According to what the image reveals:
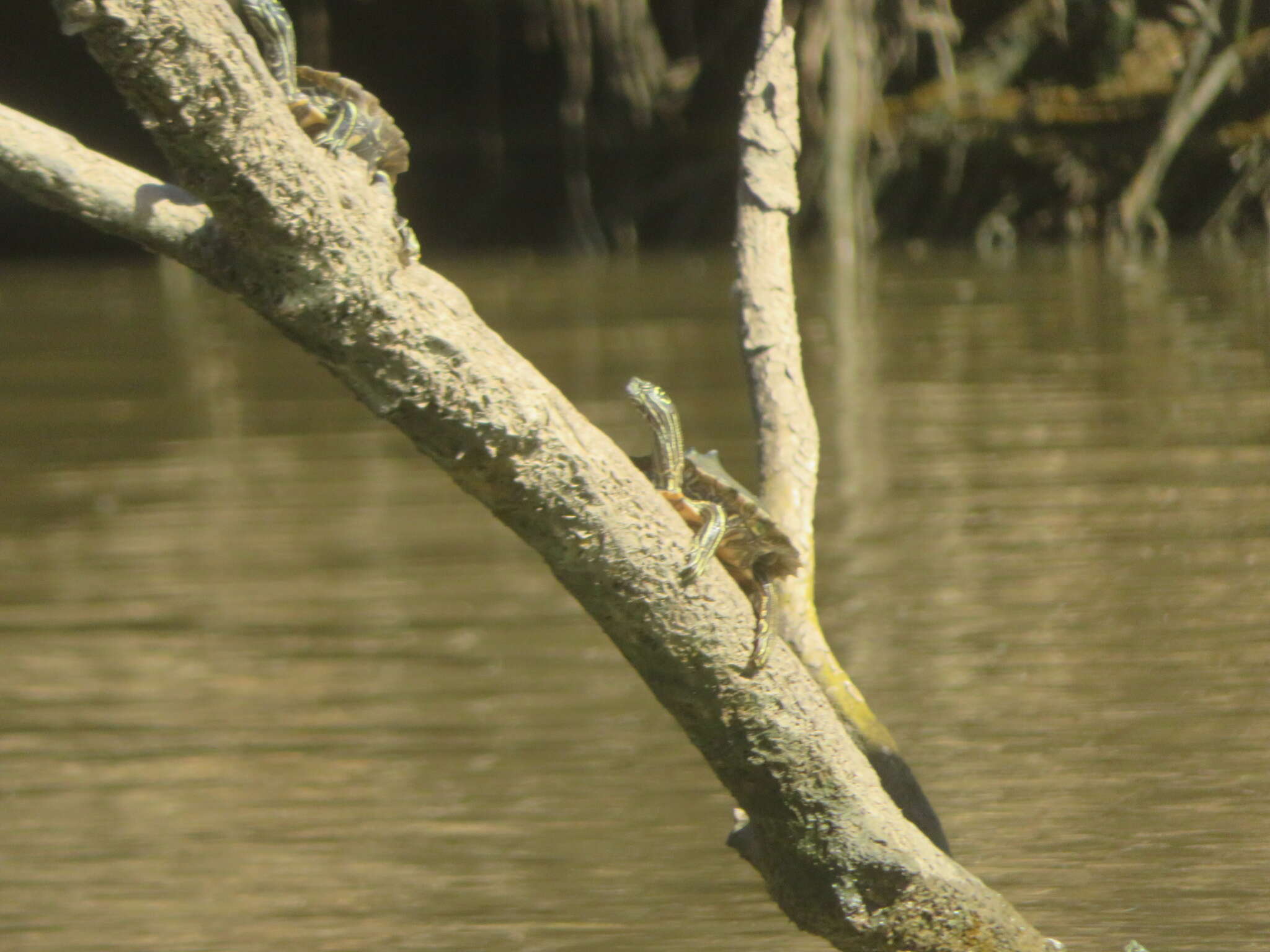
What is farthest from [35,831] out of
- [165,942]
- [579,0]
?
[579,0]

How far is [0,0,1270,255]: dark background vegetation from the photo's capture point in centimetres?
1438

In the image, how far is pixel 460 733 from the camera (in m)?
4.41

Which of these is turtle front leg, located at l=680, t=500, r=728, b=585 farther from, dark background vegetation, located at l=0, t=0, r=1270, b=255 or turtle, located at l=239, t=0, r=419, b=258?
dark background vegetation, located at l=0, t=0, r=1270, b=255

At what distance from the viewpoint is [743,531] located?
2.47 m

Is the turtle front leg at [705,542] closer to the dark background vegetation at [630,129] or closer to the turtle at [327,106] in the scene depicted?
the turtle at [327,106]

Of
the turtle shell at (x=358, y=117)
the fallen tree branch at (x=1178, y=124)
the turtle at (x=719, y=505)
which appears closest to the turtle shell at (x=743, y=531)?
the turtle at (x=719, y=505)

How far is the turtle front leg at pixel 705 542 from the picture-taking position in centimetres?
225

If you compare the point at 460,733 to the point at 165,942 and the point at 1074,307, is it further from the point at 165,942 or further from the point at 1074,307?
the point at 1074,307

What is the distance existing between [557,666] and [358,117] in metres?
2.77

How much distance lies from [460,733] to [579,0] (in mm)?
10283

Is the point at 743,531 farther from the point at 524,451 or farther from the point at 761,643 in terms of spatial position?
the point at 524,451

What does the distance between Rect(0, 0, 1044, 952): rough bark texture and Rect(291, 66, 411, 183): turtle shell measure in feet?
0.39

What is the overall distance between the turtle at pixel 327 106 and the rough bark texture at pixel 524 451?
0.09m

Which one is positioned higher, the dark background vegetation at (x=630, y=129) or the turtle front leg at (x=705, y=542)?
the dark background vegetation at (x=630, y=129)
